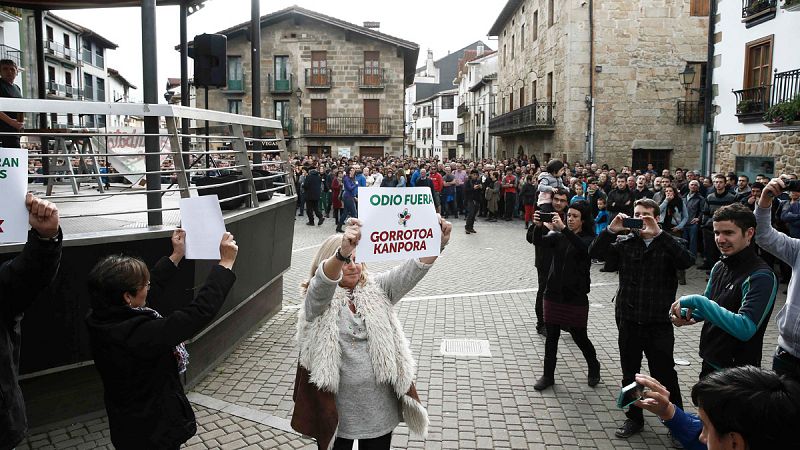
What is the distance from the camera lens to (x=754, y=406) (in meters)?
1.77

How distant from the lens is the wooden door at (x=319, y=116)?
41.9 meters

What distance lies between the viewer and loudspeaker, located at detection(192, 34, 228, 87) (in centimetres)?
834

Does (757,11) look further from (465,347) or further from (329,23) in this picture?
(329,23)

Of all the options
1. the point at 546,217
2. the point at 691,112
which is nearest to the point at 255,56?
the point at 546,217

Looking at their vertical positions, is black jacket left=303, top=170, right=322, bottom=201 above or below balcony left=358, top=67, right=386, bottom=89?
below

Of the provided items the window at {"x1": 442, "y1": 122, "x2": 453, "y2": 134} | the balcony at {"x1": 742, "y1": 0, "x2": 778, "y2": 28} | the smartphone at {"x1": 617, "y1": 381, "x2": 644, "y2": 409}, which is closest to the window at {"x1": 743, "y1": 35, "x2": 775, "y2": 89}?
the balcony at {"x1": 742, "y1": 0, "x2": 778, "y2": 28}

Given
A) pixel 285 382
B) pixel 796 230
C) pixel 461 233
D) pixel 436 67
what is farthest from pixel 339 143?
pixel 436 67

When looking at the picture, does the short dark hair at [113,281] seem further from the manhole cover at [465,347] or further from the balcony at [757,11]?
the balcony at [757,11]

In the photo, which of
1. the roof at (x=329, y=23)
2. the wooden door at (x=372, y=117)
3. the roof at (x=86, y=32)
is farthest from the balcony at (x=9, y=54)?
the wooden door at (x=372, y=117)

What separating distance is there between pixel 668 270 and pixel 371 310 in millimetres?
2797

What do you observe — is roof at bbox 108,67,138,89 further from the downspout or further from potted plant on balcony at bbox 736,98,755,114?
potted plant on balcony at bbox 736,98,755,114

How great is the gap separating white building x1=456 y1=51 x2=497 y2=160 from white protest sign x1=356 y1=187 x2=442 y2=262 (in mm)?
45186

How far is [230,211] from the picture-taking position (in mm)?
6566

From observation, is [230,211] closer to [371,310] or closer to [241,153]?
[241,153]
